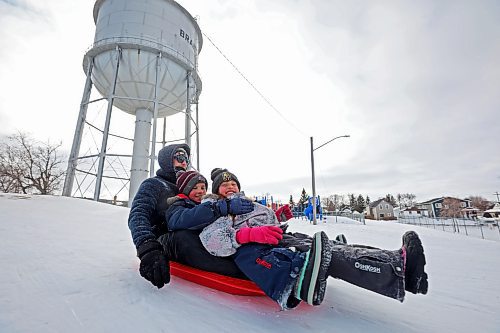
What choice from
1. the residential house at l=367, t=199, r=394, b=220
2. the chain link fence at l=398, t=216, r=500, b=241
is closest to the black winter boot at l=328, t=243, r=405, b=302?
the chain link fence at l=398, t=216, r=500, b=241

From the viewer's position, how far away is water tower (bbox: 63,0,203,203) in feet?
32.6

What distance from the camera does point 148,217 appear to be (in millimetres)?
1913

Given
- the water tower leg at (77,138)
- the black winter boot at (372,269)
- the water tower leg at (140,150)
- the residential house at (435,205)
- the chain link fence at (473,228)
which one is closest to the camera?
the black winter boot at (372,269)

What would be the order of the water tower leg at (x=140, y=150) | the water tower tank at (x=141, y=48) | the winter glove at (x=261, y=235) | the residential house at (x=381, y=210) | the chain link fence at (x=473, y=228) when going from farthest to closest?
the residential house at (x=381, y=210) < the chain link fence at (x=473, y=228) < the water tower leg at (x=140, y=150) < the water tower tank at (x=141, y=48) < the winter glove at (x=261, y=235)

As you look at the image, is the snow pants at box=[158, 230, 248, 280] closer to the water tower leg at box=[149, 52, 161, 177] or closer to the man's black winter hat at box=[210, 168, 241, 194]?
the man's black winter hat at box=[210, 168, 241, 194]

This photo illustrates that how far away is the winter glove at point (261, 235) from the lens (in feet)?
4.66

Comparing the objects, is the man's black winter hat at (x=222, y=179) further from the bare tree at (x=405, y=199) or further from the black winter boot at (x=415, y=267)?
the bare tree at (x=405, y=199)

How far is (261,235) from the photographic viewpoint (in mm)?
1445

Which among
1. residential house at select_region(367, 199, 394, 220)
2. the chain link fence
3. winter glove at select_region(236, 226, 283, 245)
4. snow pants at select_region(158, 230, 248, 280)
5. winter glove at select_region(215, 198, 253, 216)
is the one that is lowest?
the chain link fence

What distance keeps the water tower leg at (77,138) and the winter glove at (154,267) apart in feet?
33.7

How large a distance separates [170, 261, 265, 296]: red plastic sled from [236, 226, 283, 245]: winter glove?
30cm

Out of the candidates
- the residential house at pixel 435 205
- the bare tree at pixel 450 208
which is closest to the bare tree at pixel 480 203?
the residential house at pixel 435 205

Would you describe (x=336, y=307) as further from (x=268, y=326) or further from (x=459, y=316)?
(x=459, y=316)

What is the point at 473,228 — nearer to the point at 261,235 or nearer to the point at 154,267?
the point at 261,235
